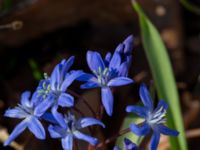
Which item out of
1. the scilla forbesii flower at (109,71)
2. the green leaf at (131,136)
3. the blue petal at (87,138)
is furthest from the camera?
the green leaf at (131,136)

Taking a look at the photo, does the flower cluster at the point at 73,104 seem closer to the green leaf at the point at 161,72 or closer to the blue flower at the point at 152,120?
the blue flower at the point at 152,120

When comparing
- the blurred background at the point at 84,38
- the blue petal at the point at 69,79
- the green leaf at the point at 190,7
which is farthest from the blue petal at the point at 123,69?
the green leaf at the point at 190,7

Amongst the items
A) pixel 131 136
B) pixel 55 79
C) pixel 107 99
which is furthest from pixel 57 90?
pixel 131 136

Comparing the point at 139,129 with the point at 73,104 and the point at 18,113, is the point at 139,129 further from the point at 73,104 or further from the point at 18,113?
the point at 18,113

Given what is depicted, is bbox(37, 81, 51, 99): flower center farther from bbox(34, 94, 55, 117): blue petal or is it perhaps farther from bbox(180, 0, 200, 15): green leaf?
bbox(180, 0, 200, 15): green leaf

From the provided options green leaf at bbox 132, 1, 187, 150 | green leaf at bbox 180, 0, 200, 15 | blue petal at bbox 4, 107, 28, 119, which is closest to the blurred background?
green leaf at bbox 180, 0, 200, 15

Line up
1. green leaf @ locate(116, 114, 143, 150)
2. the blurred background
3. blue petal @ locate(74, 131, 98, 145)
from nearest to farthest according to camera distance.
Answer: blue petal @ locate(74, 131, 98, 145), green leaf @ locate(116, 114, 143, 150), the blurred background
